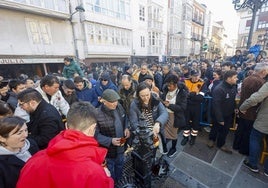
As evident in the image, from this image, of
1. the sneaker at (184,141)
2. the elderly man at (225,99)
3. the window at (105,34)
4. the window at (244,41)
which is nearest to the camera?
the elderly man at (225,99)

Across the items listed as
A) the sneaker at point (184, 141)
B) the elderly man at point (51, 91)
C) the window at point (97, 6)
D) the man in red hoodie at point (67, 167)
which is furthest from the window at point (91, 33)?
the man in red hoodie at point (67, 167)

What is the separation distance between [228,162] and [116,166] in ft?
7.99

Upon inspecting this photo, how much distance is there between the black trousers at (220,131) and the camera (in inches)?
140

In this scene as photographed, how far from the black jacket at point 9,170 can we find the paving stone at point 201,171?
2.79 m

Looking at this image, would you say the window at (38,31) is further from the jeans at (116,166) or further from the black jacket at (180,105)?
the jeans at (116,166)

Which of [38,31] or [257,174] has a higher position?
[38,31]

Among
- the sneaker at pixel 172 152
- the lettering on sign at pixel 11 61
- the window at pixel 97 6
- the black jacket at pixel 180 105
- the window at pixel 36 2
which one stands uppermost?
the window at pixel 97 6

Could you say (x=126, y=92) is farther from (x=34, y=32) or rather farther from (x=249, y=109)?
(x=34, y=32)

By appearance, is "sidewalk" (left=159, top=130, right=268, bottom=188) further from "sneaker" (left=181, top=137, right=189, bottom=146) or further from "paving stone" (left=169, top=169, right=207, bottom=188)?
"sneaker" (left=181, top=137, right=189, bottom=146)

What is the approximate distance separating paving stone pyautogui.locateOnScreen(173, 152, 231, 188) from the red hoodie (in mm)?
2493

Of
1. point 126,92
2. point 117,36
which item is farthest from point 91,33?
point 126,92

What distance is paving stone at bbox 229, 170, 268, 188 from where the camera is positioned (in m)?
2.69

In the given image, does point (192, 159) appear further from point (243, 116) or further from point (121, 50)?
point (121, 50)

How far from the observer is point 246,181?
278 cm
